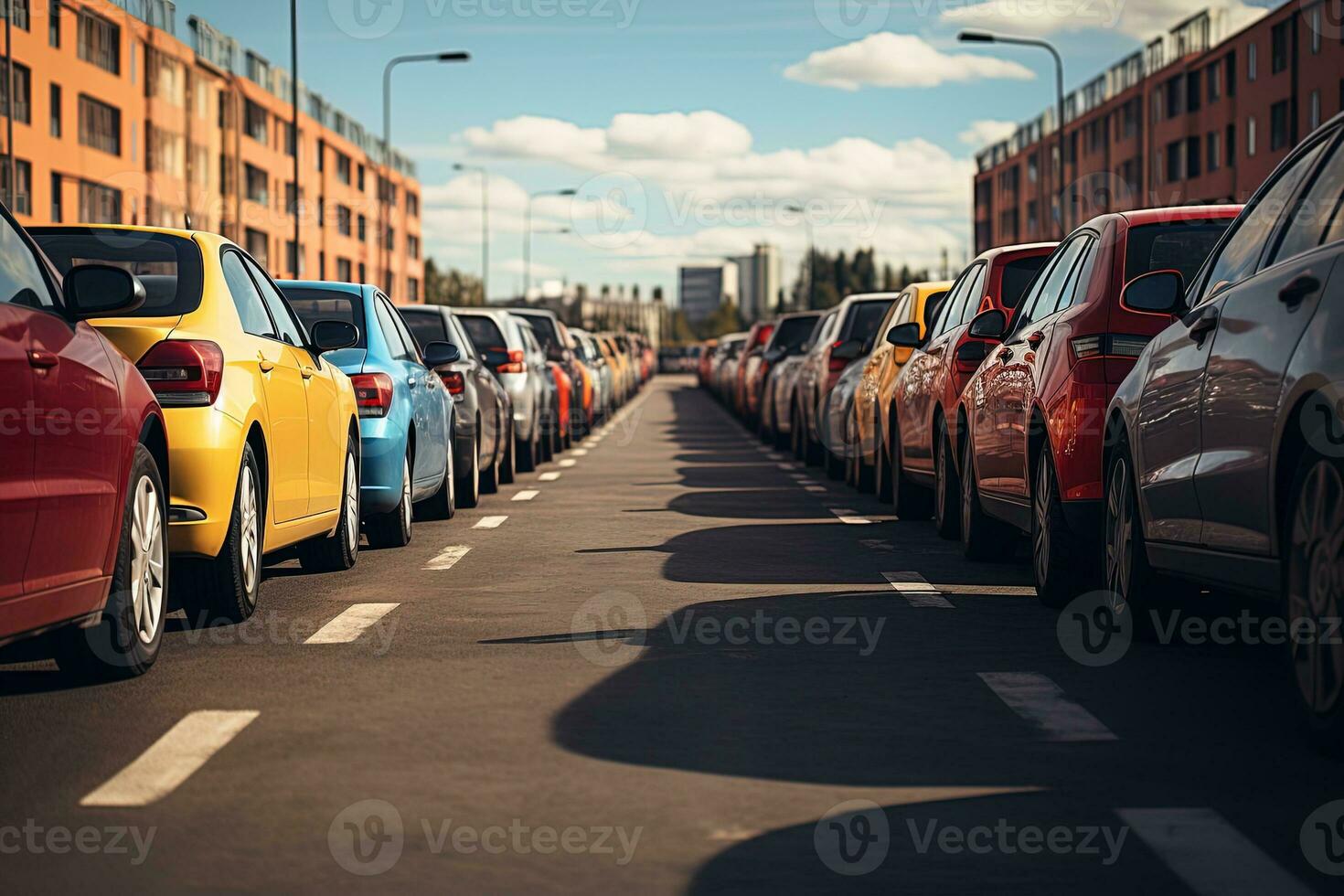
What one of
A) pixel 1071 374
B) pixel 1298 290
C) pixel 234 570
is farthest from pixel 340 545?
pixel 1298 290

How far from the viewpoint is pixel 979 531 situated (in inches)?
419

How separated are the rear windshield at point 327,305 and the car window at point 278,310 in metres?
2.04

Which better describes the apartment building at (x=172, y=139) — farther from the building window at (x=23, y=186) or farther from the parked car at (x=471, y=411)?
the parked car at (x=471, y=411)

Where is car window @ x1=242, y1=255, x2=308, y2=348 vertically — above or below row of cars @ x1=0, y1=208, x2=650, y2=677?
above

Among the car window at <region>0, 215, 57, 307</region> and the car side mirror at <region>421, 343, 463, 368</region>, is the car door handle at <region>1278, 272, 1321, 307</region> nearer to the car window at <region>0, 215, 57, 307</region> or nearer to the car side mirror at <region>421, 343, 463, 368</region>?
the car window at <region>0, 215, 57, 307</region>

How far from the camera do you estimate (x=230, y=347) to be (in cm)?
797

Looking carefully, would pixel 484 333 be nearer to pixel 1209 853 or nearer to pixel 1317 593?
pixel 1317 593

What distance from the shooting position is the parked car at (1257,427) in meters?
5.20

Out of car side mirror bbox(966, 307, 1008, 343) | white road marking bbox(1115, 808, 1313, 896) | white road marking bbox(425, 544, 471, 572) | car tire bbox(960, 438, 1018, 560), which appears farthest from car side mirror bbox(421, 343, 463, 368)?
white road marking bbox(1115, 808, 1313, 896)

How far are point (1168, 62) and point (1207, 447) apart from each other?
75385mm

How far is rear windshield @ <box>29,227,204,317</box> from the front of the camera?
26.0 ft

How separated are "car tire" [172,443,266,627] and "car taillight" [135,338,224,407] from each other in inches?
16.3

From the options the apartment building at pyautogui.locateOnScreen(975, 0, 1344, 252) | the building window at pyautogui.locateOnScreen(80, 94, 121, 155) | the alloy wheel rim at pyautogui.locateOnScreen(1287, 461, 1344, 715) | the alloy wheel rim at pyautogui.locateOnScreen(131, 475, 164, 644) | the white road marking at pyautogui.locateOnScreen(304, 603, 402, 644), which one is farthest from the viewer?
the building window at pyautogui.locateOnScreen(80, 94, 121, 155)

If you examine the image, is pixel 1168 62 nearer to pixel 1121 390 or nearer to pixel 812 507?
pixel 812 507
